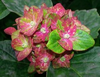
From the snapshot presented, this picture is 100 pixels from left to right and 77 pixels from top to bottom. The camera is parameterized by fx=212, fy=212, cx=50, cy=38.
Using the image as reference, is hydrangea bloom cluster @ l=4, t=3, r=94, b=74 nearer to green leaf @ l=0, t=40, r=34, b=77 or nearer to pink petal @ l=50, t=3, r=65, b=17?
pink petal @ l=50, t=3, r=65, b=17

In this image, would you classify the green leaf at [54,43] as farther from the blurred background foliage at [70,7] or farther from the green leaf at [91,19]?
the blurred background foliage at [70,7]

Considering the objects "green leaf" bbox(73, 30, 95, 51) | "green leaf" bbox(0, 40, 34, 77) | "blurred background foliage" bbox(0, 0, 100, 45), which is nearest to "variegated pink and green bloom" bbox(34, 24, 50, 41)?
"green leaf" bbox(73, 30, 95, 51)

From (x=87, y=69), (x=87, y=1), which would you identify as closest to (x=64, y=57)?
(x=87, y=69)

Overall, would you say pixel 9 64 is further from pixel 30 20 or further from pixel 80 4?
pixel 80 4

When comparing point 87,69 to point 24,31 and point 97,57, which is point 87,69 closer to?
point 97,57

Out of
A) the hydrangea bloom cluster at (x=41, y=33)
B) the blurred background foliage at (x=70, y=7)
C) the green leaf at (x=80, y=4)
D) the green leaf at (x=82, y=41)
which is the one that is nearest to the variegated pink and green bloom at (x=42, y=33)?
the hydrangea bloom cluster at (x=41, y=33)

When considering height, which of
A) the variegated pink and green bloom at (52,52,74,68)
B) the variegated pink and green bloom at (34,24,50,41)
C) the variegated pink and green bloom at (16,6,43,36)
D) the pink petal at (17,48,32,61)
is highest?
the variegated pink and green bloom at (16,6,43,36)

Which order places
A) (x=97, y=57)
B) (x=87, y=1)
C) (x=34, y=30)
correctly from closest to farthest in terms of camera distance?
1. (x=34, y=30)
2. (x=97, y=57)
3. (x=87, y=1)
